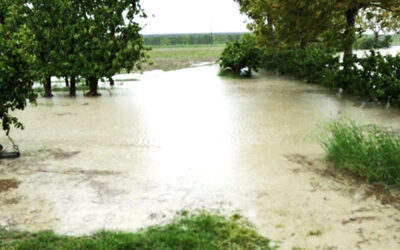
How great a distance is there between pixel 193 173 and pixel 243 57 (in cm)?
1581

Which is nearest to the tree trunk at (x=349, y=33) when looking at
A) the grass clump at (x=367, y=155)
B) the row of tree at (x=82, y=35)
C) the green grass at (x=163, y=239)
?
the row of tree at (x=82, y=35)

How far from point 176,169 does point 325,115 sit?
5.62 metres

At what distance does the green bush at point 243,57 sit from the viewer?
21938 millimetres

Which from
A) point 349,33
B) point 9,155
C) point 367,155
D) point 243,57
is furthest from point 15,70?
point 243,57

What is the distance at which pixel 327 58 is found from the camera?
16.9m

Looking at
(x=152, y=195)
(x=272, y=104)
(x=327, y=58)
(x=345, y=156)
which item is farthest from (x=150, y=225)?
(x=327, y=58)

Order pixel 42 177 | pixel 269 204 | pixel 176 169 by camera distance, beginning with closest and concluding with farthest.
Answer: pixel 269 204 → pixel 42 177 → pixel 176 169

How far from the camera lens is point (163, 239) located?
441 centimetres

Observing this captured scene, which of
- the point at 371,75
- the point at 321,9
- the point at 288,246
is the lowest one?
the point at 288,246

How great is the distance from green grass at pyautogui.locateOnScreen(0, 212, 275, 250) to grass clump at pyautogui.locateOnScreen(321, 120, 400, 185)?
8.17 feet

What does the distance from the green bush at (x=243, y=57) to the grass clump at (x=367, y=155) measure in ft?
49.8

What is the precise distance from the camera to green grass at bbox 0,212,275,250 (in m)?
4.28

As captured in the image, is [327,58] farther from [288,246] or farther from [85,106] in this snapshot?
[288,246]

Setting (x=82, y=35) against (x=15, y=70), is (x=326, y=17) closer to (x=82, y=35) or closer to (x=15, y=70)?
(x=82, y=35)
